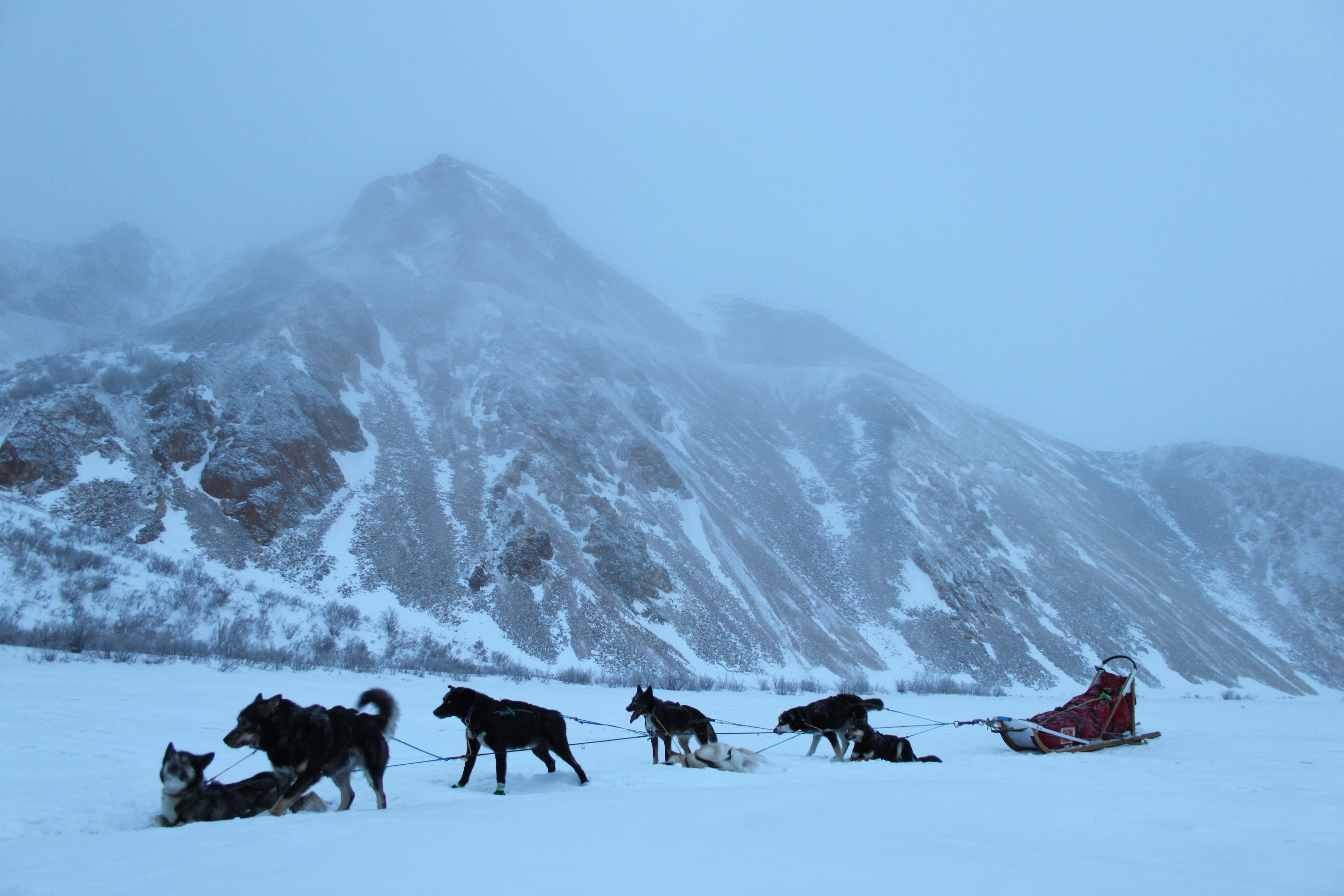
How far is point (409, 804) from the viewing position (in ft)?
23.1

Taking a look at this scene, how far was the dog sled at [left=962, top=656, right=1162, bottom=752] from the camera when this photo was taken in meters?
11.4

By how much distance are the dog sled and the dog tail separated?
10.1 meters

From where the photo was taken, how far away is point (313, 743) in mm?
6562

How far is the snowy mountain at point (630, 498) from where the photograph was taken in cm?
3244

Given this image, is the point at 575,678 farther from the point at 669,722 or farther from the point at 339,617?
the point at 669,722

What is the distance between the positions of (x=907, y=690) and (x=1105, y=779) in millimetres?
24174

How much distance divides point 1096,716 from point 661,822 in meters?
10.7

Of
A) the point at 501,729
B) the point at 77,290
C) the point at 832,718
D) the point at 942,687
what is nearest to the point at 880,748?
the point at 832,718

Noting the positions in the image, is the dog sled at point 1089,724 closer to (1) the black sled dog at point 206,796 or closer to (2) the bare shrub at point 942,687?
(1) the black sled dog at point 206,796

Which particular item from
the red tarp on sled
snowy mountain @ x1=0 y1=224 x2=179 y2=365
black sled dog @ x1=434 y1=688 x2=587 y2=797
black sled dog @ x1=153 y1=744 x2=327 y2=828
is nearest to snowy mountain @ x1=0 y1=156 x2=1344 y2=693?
snowy mountain @ x1=0 y1=224 x2=179 y2=365

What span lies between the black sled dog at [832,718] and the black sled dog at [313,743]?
7.03 metres

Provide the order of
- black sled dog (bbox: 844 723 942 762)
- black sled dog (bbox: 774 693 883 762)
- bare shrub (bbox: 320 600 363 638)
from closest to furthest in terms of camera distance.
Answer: black sled dog (bbox: 844 723 942 762), black sled dog (bbox: 774 693 883 762), bare shrub (bbox: 320 600 363 638)

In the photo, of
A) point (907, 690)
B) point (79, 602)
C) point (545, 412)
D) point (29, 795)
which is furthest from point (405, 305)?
point (29, 795)

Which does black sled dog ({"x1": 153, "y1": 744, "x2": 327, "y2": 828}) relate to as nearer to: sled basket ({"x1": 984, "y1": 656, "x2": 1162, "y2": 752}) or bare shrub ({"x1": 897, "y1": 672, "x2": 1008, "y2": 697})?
sled basket ({"x1": 984, "y1": 656, "x2": 1162, "y2": 752})
